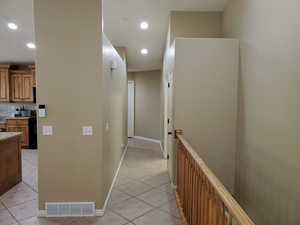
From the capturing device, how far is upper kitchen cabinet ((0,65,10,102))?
20.4 ft

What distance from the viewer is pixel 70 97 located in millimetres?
2518

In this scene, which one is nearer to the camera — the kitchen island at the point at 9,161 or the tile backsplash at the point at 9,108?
the kitchen island at the point at 9,161

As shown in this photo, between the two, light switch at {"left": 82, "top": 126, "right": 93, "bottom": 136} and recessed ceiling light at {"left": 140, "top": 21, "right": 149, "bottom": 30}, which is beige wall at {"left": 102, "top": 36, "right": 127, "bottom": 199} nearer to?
light switch at {"left": 82, "top": 126, "right": 93, "bottom": 136}

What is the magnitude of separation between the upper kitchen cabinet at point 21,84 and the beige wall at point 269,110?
598 cm

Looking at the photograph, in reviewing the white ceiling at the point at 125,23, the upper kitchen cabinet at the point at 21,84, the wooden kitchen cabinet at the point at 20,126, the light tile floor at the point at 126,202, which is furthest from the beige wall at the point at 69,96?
the upper kitchen cabinet at the point at 21,84

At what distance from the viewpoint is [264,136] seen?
92.2 inches

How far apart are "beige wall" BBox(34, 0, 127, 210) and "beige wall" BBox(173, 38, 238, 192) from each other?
1176mm

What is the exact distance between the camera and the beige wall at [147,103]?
308 inches

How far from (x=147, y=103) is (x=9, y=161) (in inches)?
210

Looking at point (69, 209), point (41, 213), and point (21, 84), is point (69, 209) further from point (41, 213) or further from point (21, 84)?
point (21, 84)

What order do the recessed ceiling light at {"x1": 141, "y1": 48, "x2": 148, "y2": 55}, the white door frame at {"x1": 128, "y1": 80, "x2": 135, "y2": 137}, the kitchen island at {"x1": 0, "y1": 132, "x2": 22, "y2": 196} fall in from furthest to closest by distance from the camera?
the white door frame at {"x1": 128, "y1": 80, "x2": 135, "y2": 137} < the recessed ceiling light at {"x1": 141, "y1": 48, "x2": 148, "y2": 55} < the kitchen island at {"x1": 0, "y1": 132, "x2": 22, "y2": 196}

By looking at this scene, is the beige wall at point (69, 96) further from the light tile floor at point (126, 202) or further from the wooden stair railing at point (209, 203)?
the wooden stair railing at point (209, 203)

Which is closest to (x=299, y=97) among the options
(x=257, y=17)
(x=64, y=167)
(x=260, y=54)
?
(x=260, y=54)

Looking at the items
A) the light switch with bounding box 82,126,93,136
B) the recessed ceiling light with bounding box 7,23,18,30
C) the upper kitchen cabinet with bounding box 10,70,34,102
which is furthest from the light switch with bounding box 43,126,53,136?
the upper kitchen cabinet with bounding box 10,70,34,102
